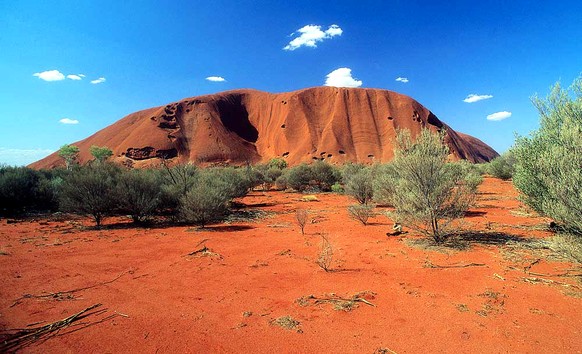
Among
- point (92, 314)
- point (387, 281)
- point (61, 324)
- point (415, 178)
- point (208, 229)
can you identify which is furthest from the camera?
point (208, 229)

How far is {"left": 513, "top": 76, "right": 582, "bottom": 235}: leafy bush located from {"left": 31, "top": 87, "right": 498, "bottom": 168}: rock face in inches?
2083

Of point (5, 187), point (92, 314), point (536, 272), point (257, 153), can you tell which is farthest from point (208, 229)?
point (257, 153)

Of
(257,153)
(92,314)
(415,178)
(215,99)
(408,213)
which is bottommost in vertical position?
(92,314)

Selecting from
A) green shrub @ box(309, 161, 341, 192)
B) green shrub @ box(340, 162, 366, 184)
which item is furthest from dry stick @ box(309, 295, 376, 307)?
green shrub @ box(309, 161, 341, 192)

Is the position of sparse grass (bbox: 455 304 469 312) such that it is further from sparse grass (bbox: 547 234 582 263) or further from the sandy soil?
sparse grass (bbox: 547 234 582 263)

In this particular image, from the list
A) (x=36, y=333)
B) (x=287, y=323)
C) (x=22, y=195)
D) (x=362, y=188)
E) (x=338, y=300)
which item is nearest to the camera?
(x=36, y=333)

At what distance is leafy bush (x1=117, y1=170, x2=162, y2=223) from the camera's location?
11.8 m

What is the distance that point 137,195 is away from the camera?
1199 centimetres

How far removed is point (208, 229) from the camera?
10766 millimetres

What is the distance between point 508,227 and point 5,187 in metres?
22.1

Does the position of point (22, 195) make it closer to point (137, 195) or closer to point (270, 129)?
point (137, 195)

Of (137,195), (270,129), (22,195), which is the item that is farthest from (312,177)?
(270,129)

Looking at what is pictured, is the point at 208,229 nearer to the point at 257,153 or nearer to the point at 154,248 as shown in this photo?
the point at 154,248

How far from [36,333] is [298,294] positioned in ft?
11.9
